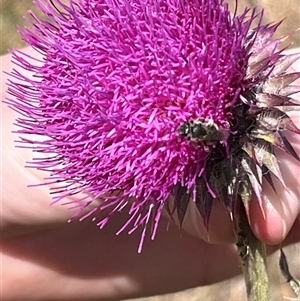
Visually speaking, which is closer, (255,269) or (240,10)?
(255,269)

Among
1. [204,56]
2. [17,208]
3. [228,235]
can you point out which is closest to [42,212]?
[17,208]

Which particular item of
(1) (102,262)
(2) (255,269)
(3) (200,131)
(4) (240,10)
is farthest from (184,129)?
(4) (240,10)

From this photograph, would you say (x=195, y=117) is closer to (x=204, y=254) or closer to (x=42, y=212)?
(x=42, y=212)

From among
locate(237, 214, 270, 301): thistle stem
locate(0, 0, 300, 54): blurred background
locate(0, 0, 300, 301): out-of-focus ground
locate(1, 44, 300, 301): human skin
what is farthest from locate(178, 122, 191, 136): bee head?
locate(0, 0, 300, 54): blurred background

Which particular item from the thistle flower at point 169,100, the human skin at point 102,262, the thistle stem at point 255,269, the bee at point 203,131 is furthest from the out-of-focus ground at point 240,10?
the bee at point 203,131

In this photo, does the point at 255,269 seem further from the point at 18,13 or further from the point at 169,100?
the point at 18,13

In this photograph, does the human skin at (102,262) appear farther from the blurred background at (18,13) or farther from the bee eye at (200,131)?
the blurred background at (18,13)
